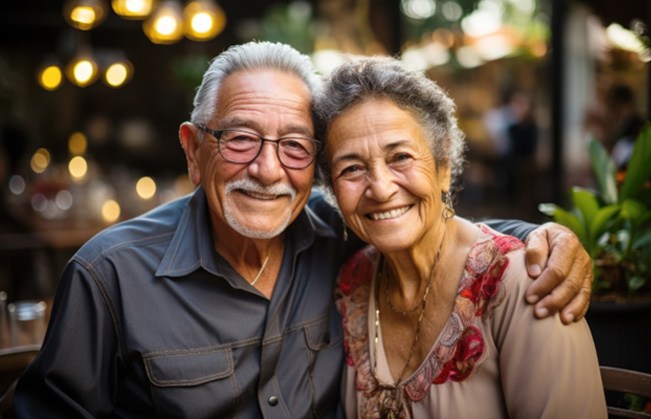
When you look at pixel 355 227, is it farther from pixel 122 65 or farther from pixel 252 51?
pixel 122 65

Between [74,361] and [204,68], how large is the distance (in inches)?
291

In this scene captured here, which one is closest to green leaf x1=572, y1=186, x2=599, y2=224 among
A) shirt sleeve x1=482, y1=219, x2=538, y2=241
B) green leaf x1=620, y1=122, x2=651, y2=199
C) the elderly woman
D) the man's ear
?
green leaf x1=620, y1=122, x2=651, y2=199

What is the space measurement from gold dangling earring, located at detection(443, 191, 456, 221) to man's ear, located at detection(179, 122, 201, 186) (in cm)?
76

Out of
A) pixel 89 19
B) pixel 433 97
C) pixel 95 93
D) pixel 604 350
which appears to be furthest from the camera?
pixel 95 93

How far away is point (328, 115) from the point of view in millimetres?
1971

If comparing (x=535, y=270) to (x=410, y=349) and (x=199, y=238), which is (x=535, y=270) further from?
(x=199, y=238)

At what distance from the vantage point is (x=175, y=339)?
190cm

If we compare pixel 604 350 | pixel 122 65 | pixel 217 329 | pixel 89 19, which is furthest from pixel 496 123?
pixel 217 329

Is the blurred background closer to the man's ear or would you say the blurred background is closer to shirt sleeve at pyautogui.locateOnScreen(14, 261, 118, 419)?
the man's ear

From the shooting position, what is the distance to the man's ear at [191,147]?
2.14m

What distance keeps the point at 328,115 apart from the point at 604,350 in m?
1.26

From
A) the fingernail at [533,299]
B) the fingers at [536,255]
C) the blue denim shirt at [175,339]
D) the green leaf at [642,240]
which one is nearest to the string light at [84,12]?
the blue denim shirt at [175,339]

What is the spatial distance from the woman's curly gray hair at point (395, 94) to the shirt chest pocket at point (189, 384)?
29.1 inches

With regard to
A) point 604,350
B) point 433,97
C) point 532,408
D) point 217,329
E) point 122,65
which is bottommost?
point 604,350
